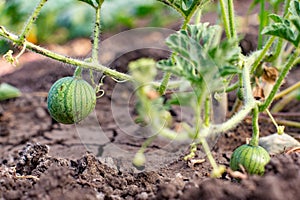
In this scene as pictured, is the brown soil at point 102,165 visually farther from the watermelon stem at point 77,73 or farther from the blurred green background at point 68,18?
the blurred green background at point 68,18

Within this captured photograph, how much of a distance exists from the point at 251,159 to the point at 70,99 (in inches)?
29.3

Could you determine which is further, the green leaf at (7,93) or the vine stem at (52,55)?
the green leaf at (7,93)

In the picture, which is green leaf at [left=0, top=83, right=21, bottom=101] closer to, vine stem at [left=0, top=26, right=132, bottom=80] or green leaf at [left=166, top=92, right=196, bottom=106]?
green leaf at [left=166, top=92, right=196, bottom=106]

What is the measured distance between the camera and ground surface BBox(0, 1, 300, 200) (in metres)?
1.56

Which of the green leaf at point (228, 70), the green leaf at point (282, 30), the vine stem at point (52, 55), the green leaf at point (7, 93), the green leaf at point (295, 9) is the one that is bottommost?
the green leaf at point (228, 70)

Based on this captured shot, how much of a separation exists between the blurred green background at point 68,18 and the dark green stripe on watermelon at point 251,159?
4.32m

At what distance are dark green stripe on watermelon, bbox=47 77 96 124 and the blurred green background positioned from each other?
4.12 metres

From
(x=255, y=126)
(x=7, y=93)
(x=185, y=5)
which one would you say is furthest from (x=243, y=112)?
(x=7, y=93)

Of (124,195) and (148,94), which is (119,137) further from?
(124,195)

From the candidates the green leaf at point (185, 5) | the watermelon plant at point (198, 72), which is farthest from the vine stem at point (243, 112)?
the green leaf at point (185, 5)

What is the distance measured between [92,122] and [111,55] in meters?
1.19

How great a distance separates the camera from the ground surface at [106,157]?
1563mm

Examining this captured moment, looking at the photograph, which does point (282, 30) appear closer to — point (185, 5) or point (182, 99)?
point (185, 5)

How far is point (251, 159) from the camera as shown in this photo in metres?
1.89
